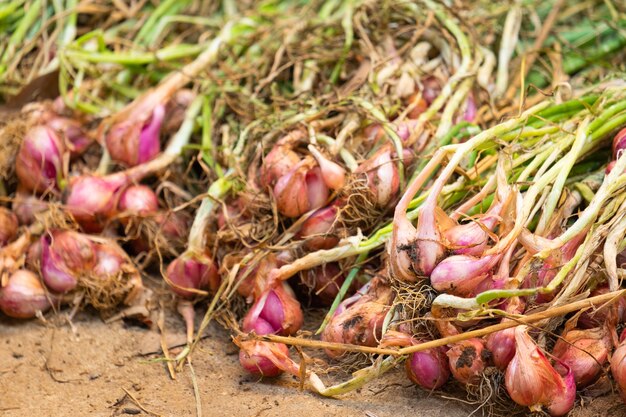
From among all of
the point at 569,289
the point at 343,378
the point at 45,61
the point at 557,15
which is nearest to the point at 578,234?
the point at 569,289

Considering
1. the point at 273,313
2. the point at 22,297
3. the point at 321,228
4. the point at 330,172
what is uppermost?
the point at 330,172

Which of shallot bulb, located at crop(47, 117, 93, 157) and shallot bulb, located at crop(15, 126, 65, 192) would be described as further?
shallot bulb, located at crop(47, 117, 93, 157)

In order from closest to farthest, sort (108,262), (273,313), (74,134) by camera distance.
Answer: (273,313), (108,262), (74,134)

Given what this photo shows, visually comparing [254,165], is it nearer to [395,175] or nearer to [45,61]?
[395,175]

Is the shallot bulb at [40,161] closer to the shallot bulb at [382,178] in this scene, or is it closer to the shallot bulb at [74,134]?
the shallot bulb at [74,134]

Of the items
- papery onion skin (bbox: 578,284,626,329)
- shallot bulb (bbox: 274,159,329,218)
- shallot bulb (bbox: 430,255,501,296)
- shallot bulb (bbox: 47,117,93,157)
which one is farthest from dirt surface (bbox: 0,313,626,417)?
shallot bulb (bbox: 47,117,93,157)

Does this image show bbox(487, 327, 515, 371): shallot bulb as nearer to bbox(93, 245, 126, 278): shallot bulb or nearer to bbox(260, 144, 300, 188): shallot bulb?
bbox(260, 144, 300, 188): shallot bulb

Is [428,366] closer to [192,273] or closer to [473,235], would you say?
[473,235]

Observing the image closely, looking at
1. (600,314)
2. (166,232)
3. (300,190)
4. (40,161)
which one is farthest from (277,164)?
(600,314)
